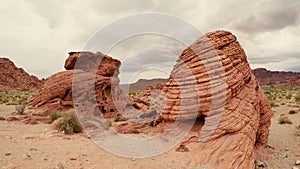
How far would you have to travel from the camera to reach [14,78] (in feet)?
257

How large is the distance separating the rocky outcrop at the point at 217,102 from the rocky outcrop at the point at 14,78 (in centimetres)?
6822

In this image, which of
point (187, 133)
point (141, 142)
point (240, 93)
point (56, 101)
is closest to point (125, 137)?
point (141, 142)

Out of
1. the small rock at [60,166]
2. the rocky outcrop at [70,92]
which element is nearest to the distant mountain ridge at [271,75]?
the rocky outcrop at [70,92]

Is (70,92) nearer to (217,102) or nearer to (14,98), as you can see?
(217,102)

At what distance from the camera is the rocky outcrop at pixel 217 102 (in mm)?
7395

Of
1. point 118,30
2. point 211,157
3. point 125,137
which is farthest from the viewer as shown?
point 118,30

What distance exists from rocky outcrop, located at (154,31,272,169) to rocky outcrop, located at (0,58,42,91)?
224 ft

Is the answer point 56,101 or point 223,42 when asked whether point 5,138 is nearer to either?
point 223,42

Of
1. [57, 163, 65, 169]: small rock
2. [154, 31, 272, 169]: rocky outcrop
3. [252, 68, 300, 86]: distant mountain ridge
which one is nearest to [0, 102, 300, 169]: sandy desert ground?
[57, 163, 65, 169]: small rock

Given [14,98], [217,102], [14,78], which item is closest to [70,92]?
[217,102]

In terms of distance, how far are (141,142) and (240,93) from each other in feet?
12.4

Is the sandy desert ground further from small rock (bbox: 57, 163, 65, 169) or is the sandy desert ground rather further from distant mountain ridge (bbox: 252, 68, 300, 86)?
distant mountain ridge (bbox: 252, 68, 300, 86)

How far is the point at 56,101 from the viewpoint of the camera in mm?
19328

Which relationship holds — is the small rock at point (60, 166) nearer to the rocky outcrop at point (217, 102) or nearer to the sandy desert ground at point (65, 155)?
the sandy desert ground at point (65, 155)
